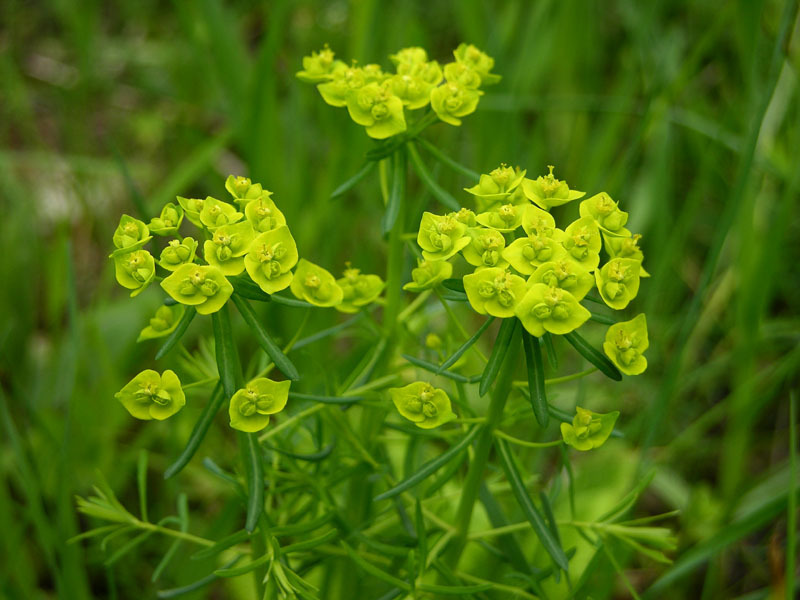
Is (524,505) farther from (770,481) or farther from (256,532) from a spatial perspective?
(770,481)

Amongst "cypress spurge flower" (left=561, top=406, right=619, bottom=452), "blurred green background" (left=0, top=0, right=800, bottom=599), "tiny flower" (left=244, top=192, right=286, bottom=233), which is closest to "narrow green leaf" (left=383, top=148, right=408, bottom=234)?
"tiny flower" (left=244, top=192, right=286, bottom=233)

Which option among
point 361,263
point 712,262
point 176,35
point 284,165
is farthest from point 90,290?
point 712,262

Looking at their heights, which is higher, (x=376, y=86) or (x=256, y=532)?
(x=376, y=86)

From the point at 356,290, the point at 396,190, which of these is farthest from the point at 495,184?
the point at 356,290

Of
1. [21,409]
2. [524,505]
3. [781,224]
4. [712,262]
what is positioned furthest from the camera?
[21,409]

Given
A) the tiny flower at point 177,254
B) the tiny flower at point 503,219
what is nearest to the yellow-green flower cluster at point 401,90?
the tiny flower at point 503,219

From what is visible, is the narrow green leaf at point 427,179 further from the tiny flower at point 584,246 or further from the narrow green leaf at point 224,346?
the narrow green leaf at point 224,346

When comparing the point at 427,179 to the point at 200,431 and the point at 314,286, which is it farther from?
the point at 200,431
